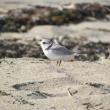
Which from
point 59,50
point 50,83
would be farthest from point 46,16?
point 50,83

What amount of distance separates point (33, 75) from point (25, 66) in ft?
1.97

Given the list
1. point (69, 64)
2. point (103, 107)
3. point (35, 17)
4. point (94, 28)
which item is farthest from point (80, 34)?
point (103, 107)

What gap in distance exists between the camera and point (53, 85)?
7129 mm

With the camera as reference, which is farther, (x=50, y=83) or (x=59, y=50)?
(x=59, y=50)

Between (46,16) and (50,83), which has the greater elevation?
(50,83)

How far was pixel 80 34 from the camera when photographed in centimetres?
1361

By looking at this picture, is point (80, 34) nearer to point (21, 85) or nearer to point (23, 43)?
point (23, 43)

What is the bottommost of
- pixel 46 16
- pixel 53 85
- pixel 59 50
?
pixel 46 16

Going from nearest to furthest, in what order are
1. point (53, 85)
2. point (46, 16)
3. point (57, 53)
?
point (53, 85) < point (57, 53) < point (46, 16)

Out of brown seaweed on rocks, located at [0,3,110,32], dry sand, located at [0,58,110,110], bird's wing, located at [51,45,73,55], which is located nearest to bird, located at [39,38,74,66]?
bird's wing, located at [51,45,73,55]

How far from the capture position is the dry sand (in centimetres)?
632

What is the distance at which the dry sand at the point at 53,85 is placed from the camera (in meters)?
6.32

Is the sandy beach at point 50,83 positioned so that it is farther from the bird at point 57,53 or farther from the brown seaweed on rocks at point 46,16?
the brown seaweed on rocks at point 46,16

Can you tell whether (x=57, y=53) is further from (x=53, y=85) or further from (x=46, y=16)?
(x=46, y=16)
